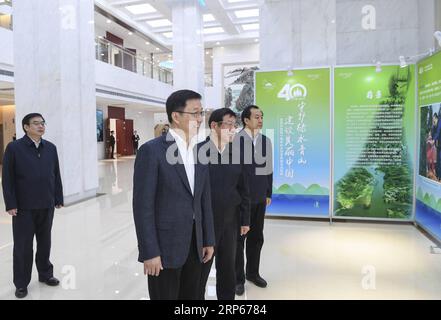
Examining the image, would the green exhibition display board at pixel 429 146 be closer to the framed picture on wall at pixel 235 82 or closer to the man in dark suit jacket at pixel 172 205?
the man in dark suit jacket at pixel 172 205

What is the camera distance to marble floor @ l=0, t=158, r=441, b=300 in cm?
326

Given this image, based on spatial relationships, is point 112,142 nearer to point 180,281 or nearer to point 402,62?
point 402,62

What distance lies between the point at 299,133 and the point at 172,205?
4238mm

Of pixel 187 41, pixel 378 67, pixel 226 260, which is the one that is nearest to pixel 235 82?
pixel 187 41

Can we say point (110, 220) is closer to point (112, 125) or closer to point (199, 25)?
point (199, 25)

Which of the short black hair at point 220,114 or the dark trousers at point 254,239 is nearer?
the short black hair at point 220,114

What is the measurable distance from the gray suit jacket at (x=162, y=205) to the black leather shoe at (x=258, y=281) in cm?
168

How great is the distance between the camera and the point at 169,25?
59.7 ft

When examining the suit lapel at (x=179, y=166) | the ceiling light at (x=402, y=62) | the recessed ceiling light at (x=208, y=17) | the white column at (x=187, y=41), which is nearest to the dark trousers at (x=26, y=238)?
the suit lapel at (x=179, y=166)

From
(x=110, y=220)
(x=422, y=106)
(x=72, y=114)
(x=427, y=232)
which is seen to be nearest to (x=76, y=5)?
(x=72, y=114)

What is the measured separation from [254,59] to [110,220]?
16299 mm

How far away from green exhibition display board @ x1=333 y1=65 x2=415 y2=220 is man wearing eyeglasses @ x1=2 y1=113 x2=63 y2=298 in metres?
4.10

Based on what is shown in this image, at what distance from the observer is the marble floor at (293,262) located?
3.26 meters

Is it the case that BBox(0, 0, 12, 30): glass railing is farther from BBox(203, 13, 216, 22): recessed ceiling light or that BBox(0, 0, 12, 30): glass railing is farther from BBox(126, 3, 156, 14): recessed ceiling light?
BBox(203, 13, 216, 22): recessed ceiling light
